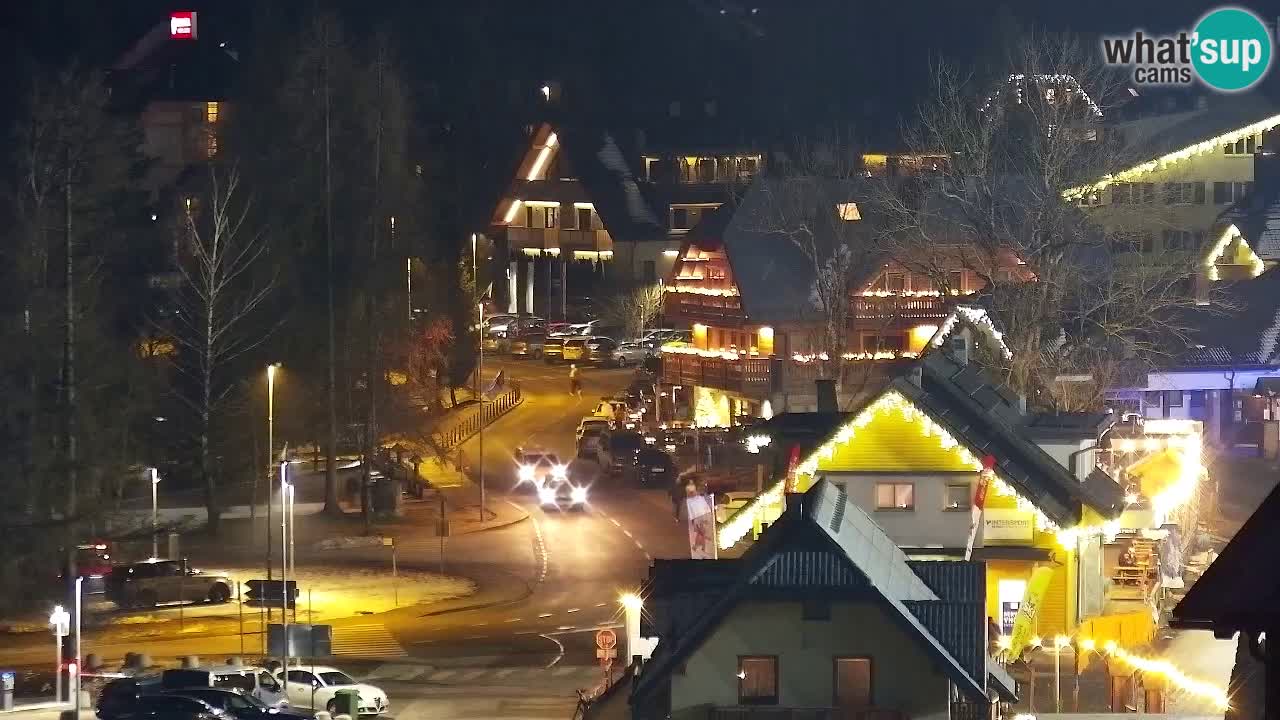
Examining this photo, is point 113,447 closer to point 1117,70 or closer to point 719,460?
point 719,460

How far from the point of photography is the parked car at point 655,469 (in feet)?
222

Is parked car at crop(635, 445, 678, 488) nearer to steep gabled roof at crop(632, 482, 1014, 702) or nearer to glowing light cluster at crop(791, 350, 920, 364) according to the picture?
glowing light cluster at crop(791, 350, 920, 364)

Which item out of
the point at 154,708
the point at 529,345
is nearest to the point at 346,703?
the point at 154,708

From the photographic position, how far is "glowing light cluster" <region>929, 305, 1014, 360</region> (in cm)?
5338

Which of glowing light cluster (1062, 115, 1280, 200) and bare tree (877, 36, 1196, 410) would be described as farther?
glowing light cluster (1062, 115, 1280, 200)

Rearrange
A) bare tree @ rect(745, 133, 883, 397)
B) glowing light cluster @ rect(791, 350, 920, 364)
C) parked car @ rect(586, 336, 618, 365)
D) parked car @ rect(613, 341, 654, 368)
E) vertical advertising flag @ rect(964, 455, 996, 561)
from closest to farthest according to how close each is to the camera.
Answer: vertical advertising flag @ rect(964, 455, 996, 561) < bare tree @ rect(745, 133, 883, 397) < glowing light cluster @ rect(791, 350, 920, 364) < parked car @ rect(613, 341, 654, 368) < parked car @ rect(586, 336, 618, 365)

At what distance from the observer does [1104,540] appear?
4284 cm

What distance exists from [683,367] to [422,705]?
43271mm

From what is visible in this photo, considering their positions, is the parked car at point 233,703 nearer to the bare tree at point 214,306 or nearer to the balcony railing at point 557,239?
the bare tree at point 214,306

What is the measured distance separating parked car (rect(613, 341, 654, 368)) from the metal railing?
→ 9.73 m

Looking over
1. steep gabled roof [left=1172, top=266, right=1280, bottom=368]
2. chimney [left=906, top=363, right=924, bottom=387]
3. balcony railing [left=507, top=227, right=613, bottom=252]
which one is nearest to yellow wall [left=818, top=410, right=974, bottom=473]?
chimney [left=906, top=363, right=924, bottom=387]

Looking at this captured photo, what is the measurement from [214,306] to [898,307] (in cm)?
A: 2657

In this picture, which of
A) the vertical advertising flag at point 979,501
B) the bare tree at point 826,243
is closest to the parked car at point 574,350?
the bare tree at point 826,243

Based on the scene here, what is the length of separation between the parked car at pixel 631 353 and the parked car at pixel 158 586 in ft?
149
